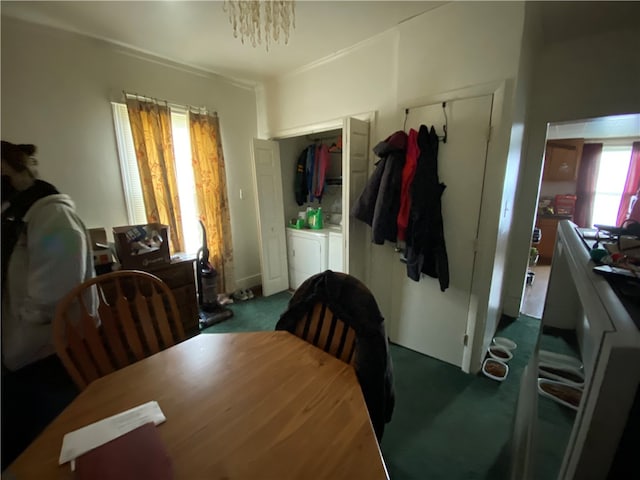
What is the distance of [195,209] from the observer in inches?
114

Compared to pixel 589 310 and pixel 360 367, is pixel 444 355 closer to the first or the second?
pixel 360 367

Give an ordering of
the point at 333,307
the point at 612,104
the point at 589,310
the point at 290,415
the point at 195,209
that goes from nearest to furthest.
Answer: the point at 589,310 → the point at 290,415 → the point at 333,307 → the point at 612,104 → the point at 195,209

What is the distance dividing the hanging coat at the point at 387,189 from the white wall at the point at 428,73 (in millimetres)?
284

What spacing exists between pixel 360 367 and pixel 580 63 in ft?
9.83

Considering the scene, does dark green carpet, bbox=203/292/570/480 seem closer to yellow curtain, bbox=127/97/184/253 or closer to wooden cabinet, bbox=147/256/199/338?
wooden cabinet, bbox=147/256/199/338

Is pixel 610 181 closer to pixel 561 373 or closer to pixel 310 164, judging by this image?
pixel 310 164

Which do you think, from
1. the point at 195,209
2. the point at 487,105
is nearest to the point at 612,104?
the point at 487,105

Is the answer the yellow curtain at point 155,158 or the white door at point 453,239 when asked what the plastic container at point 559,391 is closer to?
the white door at point 453,239

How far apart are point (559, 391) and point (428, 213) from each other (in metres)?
1.18

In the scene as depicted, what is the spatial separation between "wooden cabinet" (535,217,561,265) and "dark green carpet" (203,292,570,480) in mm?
3473

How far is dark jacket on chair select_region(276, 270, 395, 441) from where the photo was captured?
961 millimetres

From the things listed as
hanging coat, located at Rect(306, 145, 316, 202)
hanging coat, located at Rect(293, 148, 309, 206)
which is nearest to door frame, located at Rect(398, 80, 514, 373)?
hanging coat, located at Rect(306, 145, 316, 202)

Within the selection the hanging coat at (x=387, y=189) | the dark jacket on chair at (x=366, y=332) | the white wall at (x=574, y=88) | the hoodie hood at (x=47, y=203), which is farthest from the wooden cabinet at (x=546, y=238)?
the hoodie hood at (x=47, y=203)

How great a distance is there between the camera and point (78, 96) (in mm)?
2139
